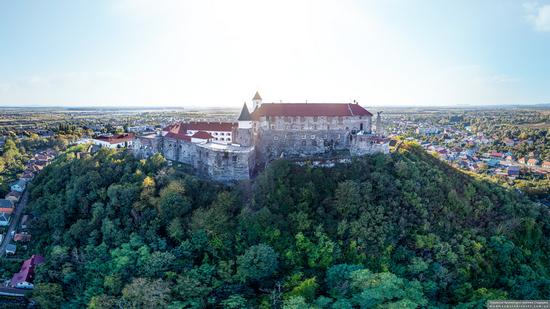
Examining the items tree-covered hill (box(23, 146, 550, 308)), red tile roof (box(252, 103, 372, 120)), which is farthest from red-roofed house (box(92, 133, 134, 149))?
red tile roof (box(252, 103, 372, 120))

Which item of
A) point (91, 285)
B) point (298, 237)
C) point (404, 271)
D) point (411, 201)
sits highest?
point (411, 201)

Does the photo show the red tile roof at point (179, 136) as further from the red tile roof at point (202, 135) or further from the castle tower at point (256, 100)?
the castle tower at point (256, 100)

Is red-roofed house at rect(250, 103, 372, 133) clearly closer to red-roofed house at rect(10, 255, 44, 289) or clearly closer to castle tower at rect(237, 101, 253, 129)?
castle tower at rect(237, 101, 253, 129)

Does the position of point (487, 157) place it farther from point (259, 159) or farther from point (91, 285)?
point (91, 285)

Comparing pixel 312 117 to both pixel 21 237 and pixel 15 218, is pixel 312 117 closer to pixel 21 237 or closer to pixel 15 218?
pixel 21 237

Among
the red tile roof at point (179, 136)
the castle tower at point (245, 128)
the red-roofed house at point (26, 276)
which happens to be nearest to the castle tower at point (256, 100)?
the castle tower at point (245, 128)

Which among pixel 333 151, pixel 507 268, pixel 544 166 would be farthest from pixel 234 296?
pixel 544 166

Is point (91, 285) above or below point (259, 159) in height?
below
